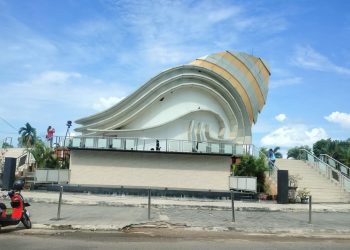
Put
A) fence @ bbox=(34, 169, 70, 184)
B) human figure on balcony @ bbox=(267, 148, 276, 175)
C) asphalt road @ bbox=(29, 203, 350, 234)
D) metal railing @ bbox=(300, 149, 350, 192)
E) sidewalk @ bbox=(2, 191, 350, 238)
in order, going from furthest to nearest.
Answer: human figure on balcony @ bbox=(267, 148, 276, 175), metal railing @ bbox=(300, 149, 350, 192), fence @ bbox=(34, 169, 70, 184), asphalt road @ bbox=(29, 203, 350, 234), sidewalk @ bbox=(2, 191, 350, 238)

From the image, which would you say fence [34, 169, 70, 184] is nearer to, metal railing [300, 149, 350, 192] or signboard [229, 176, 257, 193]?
signboard [229, 176, 257, 193]

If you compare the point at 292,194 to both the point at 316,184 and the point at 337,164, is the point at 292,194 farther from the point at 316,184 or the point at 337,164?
the point at 337,164

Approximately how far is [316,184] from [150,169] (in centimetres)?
1102

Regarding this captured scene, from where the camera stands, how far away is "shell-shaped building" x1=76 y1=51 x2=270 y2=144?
31438 millimetres

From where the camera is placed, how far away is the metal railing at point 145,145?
26344 mm

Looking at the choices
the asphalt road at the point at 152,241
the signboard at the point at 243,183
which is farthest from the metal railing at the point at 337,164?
the asphalt road at the point at 152,241

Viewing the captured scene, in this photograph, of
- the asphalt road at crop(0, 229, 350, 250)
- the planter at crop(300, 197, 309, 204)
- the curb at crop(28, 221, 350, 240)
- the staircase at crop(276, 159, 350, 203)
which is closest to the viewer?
the asphalt road at crop(0, 229, 350, 250)

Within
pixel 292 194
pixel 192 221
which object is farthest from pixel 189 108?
pixel 192 221

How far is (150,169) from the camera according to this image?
26.5 meters

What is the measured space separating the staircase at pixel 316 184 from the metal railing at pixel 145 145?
16.8 feet

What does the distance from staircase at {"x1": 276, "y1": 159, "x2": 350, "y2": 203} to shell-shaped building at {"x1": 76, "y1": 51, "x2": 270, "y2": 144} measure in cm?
540

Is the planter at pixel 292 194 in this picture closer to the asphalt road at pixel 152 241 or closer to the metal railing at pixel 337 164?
the metal railing at pixel 337 164

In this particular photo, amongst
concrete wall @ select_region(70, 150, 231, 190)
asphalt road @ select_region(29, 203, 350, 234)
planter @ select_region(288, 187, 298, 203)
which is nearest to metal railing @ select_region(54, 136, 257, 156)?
concrete wall @ select_region(70, 150, 231, 190)

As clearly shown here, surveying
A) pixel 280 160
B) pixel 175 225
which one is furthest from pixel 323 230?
pixel 280 160
